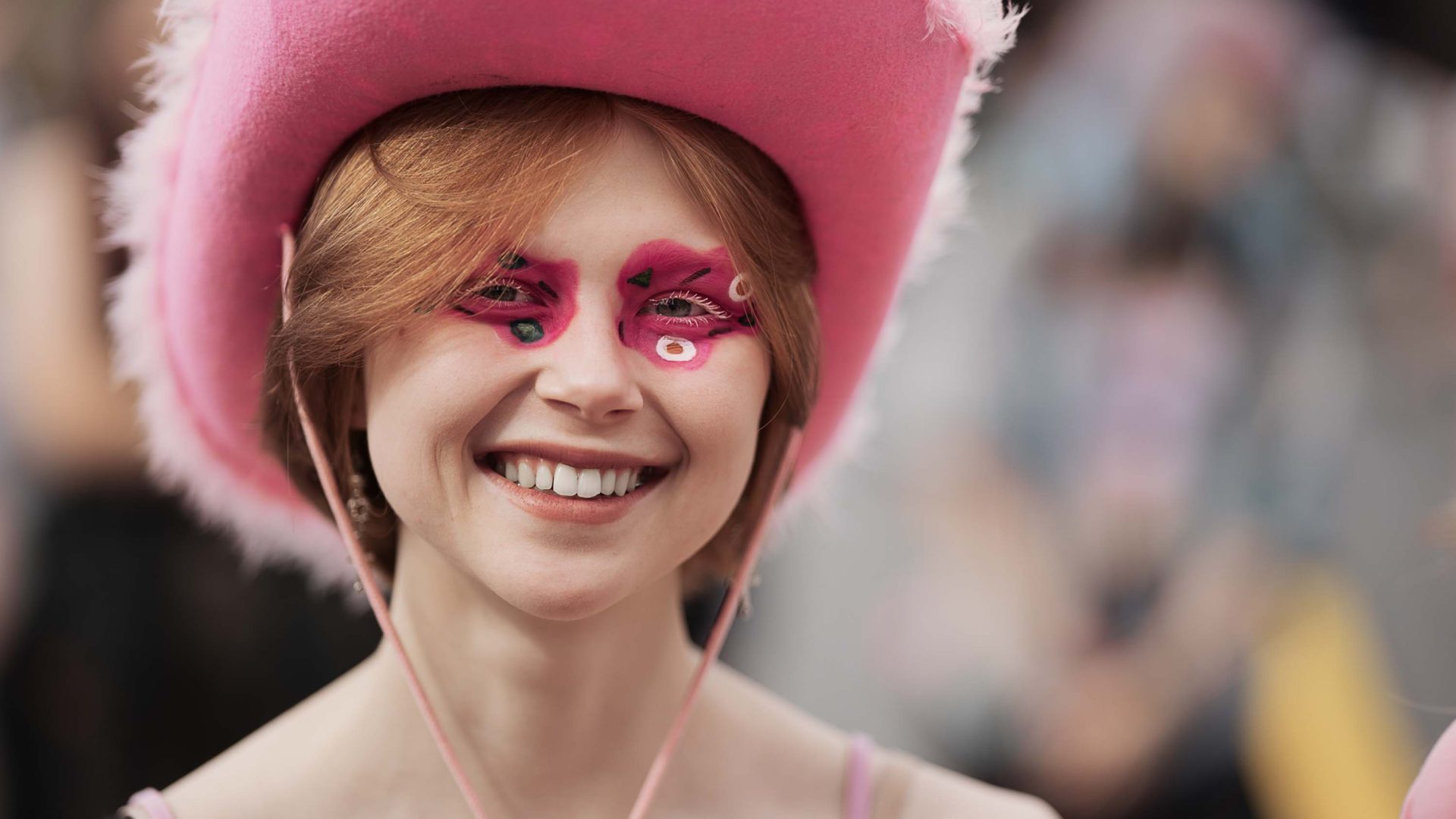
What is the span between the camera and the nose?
1247 millimetres

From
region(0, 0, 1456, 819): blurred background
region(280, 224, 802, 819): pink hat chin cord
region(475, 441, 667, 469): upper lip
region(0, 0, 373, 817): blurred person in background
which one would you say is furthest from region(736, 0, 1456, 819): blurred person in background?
region(475, 441, 667, 469): upper lip

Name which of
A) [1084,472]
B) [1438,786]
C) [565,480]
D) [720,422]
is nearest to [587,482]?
[565,480]

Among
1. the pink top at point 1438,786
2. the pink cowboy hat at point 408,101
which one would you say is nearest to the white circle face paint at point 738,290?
the pink cowboy hat at point 408,101

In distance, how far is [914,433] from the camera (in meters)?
3.28

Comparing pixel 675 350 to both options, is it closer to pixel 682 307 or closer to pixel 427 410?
pixel 682 307

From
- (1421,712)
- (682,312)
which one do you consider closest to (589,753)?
(682,312)

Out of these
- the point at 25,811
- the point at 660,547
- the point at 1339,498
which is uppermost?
the point at 660,547

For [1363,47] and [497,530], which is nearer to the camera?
[497,530]

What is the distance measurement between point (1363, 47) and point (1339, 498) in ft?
3.59

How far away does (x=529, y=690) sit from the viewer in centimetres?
146

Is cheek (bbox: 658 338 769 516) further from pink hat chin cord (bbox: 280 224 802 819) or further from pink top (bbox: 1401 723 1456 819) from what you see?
pink top (bbox: 1401 723 1456 819)

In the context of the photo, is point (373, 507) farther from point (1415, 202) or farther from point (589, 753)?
point (1415, 202)

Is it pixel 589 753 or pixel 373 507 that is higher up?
pixel 373 507

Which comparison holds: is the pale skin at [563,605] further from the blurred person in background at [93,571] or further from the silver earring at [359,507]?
the blurred person in background at [93,571]
